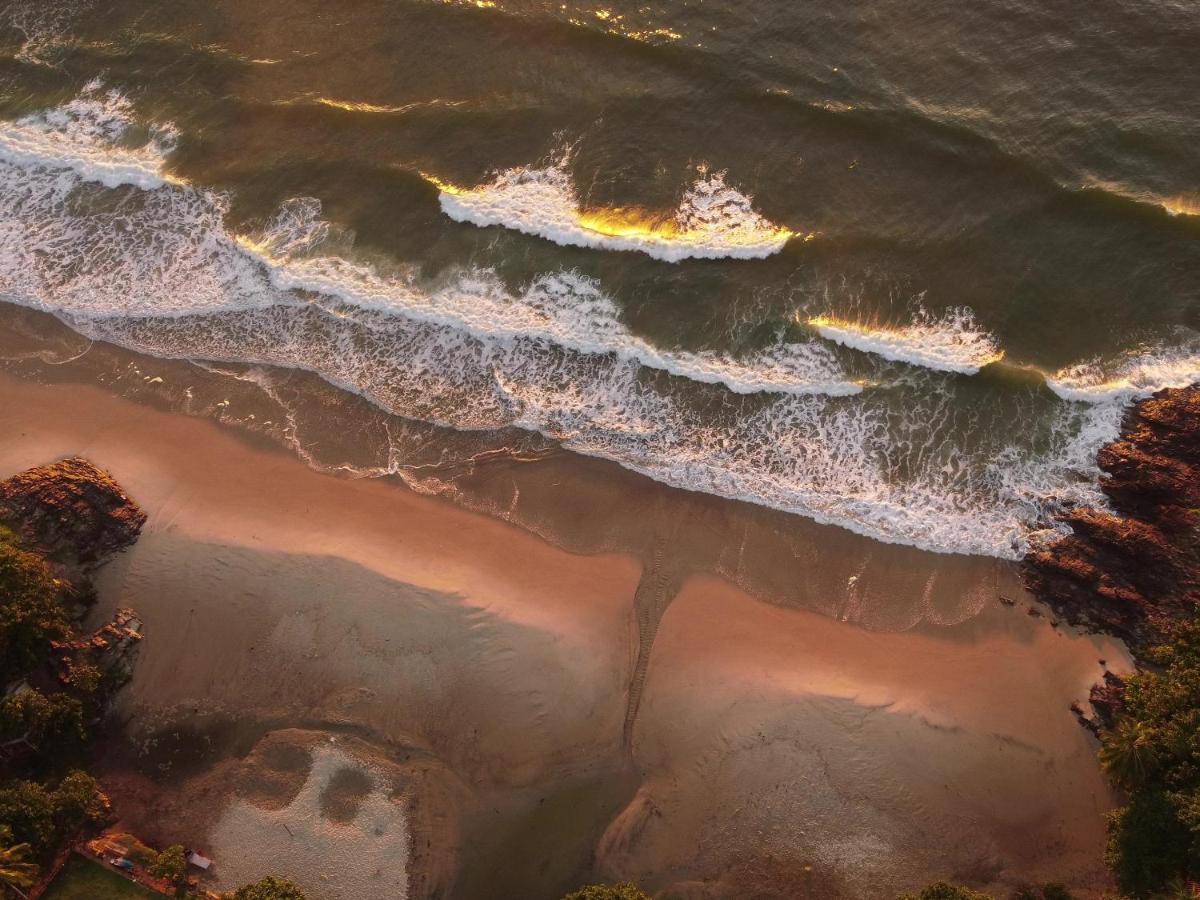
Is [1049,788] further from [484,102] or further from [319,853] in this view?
[484,102]

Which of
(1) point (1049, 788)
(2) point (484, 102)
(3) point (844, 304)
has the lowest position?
(1) point (1049, 788)

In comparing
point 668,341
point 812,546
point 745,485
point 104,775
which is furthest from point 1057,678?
point 104,775

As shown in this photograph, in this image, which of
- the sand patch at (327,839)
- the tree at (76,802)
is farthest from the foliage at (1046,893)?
the tree at (76,802)

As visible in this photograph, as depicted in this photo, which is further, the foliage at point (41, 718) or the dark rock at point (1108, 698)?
the dark rock at point (1108, 698)

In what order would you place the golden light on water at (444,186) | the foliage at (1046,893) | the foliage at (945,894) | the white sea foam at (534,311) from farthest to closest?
the golden light on water at (444,186) < the white sea foam at (534,311) < the foliage at (1046,893) < the foliage at (945,894)

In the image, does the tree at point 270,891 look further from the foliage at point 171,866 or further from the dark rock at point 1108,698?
the dark rock at point 1108,698

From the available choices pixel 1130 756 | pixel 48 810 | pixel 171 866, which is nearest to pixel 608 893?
pixel 171 866
